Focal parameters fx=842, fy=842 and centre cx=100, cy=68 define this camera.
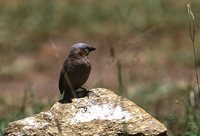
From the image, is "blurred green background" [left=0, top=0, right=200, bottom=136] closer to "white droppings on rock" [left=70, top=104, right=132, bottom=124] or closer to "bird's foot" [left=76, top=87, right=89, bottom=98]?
A: "bird's foot" [left=76, top=87, right=89, bottom=98]

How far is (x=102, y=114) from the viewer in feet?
22.3

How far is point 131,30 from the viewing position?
14.6m

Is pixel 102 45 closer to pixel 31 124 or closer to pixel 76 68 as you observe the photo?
pixel 76 68

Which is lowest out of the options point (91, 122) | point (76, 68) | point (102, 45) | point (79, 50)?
point (102, 45)

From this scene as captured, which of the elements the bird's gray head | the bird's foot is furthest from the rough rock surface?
the bird's gray head

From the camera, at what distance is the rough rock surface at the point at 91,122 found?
665 cm

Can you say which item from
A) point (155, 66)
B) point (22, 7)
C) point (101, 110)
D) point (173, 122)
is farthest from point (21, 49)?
point (101, 110)

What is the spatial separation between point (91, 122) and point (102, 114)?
0.45ft

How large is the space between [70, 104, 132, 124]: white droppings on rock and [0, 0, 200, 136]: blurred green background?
333 cm

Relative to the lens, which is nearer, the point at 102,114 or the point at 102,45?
the point at 102,114

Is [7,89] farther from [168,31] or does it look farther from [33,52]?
[168,31]

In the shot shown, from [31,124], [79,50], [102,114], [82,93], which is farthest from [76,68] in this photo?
[31,124]

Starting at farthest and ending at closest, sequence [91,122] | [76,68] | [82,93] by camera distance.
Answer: [82,93] < [76,68] < [91,122]

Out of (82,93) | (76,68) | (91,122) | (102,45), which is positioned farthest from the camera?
(102,45)
